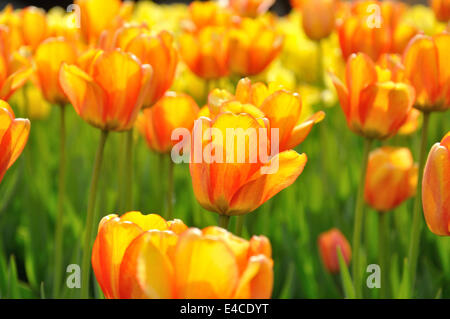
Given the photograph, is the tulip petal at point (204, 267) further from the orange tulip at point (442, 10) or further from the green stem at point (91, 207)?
the orange tulip at point (442, 10)

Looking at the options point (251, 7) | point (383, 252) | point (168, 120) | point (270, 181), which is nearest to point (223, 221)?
point (270, 181)

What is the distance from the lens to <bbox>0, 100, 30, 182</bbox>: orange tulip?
2.38 ft

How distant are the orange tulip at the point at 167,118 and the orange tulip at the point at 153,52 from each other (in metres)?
0.10

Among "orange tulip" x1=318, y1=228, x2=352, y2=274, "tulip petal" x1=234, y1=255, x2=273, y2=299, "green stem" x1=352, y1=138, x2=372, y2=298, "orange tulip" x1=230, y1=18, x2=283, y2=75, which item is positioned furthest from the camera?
"orange tulip" x1=230, y1=18, x2=283, y2=75

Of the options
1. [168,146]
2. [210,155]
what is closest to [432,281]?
[168,146]

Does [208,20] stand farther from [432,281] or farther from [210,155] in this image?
[210,155]

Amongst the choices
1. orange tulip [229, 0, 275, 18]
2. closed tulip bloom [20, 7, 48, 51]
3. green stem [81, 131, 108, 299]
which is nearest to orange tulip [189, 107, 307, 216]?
green stem [81, 131, 108, 299]

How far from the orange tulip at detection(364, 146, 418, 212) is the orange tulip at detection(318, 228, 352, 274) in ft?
0.47

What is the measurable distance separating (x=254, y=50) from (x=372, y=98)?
24.3 inches

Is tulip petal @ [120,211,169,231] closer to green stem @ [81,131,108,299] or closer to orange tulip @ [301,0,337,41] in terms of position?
green stem @ [81,131,108,299]

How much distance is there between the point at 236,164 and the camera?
2.46ft

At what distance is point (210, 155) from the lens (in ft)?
2.43

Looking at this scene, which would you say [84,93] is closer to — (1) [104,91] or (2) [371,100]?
(1) [104,91]
